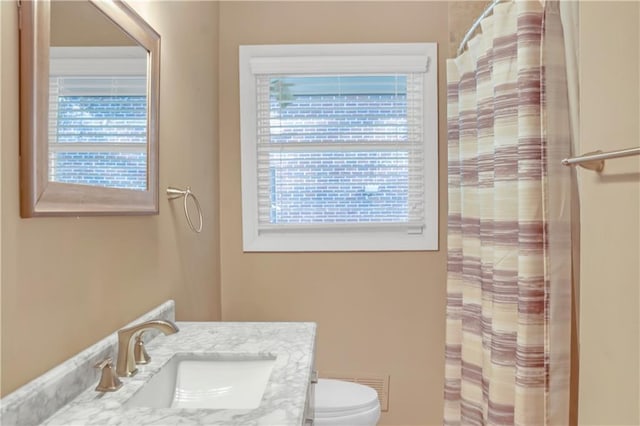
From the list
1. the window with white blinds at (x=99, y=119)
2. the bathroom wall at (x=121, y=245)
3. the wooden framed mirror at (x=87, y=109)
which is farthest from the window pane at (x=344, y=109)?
the window with white blinds at (x=99, y=119)

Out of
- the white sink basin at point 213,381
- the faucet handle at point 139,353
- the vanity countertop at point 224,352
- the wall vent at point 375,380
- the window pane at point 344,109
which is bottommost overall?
the wall vent at point 375,380

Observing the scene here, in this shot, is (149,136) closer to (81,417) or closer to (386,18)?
(81,417)

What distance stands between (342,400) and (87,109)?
58.1 inches

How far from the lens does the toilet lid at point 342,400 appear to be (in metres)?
1.86

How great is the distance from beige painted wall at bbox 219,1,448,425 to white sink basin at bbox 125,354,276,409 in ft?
4.08

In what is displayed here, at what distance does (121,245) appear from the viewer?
1.30 metres

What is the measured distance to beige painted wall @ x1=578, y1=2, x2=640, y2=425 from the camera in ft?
3.31

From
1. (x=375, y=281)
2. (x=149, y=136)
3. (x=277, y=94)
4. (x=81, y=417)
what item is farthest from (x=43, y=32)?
(x=375, y=281)

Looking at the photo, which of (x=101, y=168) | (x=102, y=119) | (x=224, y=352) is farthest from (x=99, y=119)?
(x=224, y=352)

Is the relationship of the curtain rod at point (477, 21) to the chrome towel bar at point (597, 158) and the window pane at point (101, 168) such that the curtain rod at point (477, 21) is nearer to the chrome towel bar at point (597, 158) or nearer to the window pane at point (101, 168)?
the chrome towel bar at point (597, 158)

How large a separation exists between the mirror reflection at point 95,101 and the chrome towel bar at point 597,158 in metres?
1.17

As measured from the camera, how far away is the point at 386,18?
2467 mm

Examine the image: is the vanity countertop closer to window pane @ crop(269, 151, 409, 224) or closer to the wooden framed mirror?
the wooden framed mirror

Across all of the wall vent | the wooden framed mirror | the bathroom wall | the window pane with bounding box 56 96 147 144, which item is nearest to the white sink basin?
the bathroom wall
